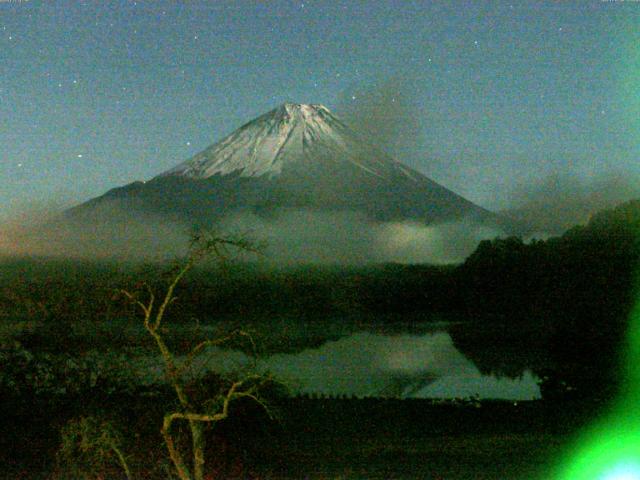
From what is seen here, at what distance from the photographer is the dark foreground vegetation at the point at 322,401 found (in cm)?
654

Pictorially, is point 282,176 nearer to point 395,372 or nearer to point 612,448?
point 395,372

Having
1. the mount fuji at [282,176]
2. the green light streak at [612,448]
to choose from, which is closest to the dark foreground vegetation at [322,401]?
the green light streak at [612,448]

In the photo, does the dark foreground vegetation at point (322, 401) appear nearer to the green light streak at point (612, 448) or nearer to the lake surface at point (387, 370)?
the green light streak at point (612, 448)

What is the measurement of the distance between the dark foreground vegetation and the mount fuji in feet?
56.1

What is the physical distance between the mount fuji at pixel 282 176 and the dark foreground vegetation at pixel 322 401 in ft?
56.1

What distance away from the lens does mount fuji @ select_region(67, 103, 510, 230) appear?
41.9 metres

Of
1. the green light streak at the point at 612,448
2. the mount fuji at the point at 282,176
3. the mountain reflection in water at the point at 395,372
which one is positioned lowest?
the mountain reflection in water at the point at 395,372

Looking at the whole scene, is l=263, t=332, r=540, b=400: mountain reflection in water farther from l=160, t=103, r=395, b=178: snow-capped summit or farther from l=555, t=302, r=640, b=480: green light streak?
l=160, t=103, r=395, b=178: snow-capped summit

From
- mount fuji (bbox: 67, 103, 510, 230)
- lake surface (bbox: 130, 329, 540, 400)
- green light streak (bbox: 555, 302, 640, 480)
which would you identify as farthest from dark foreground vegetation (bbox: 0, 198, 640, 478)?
mount fuji (bbox: 67, 103, 510, 230)

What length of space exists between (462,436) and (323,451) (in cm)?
188

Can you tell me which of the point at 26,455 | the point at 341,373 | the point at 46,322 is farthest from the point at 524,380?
the point at 46,322

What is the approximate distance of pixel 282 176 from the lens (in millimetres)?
45000

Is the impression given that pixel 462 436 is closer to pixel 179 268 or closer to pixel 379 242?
pixel 179 268

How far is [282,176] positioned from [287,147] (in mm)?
2850
